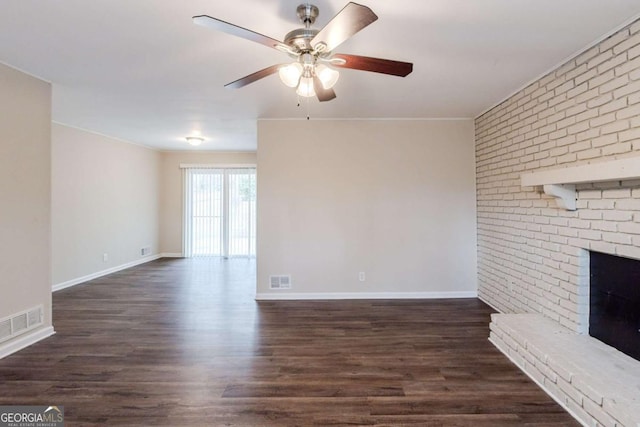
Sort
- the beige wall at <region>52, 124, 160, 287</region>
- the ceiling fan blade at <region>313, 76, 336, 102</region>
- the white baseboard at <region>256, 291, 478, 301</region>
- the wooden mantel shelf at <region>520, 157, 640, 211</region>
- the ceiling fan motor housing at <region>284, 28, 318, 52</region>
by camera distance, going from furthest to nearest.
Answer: the beige wall at <region>52, 124, 160, 287</region>
the white baseboard at <region>256, 291, 478, 301</region>
the ceiling fan blade at <region>313, 76, 336, 102</region>
the wooden mantel shelf at <region>520, 157, 640, 211</region>
the ceiling fan motor housing at <region>284, 28, 318, 52</region>

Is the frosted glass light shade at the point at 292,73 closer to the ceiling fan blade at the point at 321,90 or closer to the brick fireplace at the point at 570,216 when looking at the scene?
the ceiling fan blade at the point at 321,90

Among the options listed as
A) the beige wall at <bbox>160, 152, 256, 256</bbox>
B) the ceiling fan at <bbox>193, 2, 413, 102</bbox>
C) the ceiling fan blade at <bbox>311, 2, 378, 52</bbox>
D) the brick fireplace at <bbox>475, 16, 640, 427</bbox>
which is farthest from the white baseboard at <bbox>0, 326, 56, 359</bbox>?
the beige wall at <bbox>160, 152, 256, 256</bbox>

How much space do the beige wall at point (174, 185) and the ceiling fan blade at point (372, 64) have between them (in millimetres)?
5832

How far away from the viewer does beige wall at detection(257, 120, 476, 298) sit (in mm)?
4367

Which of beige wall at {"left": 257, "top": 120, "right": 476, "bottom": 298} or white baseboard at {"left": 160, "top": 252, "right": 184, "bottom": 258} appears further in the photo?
white baseboard at {"left": 160, "top": 252, "right": 184, "bottom": 258}

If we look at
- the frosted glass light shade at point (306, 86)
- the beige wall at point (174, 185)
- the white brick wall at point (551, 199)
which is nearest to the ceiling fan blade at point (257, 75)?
the frosted glass light shade at point (306, 86)

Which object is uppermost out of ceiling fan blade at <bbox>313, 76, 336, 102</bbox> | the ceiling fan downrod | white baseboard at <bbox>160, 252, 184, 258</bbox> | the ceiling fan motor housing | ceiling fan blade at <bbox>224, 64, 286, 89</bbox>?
the ceiling fan downrod

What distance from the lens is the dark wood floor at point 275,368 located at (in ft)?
6.57

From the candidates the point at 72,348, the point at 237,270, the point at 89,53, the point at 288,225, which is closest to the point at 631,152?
the point at 288,225

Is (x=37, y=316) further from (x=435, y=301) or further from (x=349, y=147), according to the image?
(x=435, y=301)

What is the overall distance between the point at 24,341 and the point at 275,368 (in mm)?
2383

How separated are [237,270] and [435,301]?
3760mm

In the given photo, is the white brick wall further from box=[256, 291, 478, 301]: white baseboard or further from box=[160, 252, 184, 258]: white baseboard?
box=[160, 252, 184, 258]: white baseboard

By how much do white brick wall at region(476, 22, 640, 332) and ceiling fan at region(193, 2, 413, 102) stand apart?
1.59 meters
